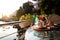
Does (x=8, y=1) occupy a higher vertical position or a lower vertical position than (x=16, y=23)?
higher

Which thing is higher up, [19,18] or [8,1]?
[8,1]

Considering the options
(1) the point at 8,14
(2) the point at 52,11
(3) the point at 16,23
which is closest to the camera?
(2) the point at 52,11

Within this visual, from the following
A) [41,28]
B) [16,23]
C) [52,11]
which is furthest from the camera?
[16,23]

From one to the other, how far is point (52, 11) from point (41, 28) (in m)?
0.14

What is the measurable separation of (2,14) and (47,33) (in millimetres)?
731

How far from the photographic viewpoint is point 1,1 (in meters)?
1.38

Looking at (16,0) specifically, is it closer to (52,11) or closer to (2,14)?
(2,14)

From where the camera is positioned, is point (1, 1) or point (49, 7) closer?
point (49, 7)

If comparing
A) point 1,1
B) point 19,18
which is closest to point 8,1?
point 1,1

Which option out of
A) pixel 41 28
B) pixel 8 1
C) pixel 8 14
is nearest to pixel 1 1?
pixel 8 1

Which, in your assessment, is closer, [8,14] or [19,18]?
[19,18]

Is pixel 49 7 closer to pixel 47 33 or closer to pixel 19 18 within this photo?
pixel 47 33

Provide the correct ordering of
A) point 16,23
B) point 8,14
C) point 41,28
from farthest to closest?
point 8,14
point 16,23
point 41,28

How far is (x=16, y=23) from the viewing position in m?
1.03
